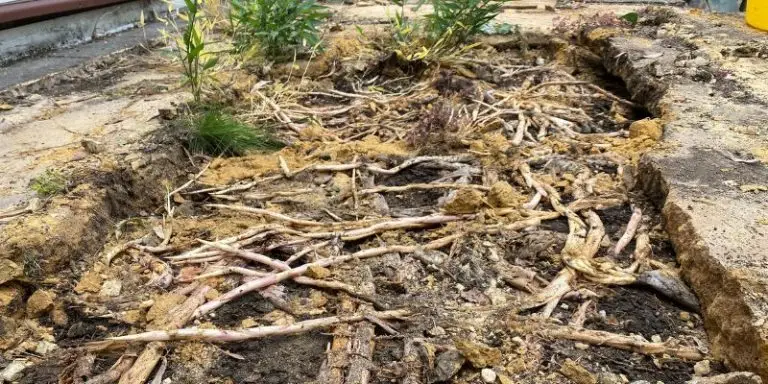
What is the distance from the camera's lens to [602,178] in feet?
8.23

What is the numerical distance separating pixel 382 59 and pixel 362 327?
278 cm

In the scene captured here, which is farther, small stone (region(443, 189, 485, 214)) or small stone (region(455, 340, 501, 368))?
small stone (region(443, 189, 485, 214))

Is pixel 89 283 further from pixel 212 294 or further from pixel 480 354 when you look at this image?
pixel 480 354

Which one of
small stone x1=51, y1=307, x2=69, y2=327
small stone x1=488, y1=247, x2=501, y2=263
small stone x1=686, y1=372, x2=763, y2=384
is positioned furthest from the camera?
small stone x1=488, y1=247, x2=501, y2=263

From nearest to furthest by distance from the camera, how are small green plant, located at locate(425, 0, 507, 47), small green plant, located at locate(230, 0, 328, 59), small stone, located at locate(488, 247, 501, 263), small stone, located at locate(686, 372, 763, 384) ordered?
small stone, located at locate(686, 372, 763, 384)
small stone, located at locate(488, 247, 501, 263)
small green plant, located at locate(230, 0, 328, 59)
small green plant, located at locate(425, 0, 507, 47)

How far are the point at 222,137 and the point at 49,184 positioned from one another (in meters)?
0.83

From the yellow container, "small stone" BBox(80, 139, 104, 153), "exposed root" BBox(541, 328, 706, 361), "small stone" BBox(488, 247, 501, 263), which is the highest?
the yellow container

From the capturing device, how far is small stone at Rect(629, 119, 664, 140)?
8.84ft

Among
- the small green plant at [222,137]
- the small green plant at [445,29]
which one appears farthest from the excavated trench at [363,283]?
the small green plant at [445,29]

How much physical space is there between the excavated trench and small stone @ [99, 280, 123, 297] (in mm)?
13

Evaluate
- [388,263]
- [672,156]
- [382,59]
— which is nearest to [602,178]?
[672,156]

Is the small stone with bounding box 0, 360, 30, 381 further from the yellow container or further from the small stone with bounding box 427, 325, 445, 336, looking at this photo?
the yellow container

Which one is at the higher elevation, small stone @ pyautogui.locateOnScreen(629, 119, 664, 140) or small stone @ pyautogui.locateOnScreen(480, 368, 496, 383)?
small stone @ pyautogui.locateOnScreen(629, 119, 664, 140)

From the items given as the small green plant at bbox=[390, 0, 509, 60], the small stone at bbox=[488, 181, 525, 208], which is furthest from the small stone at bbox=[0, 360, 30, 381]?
the small green plant at bbox=[390, 0, 509, 60]
